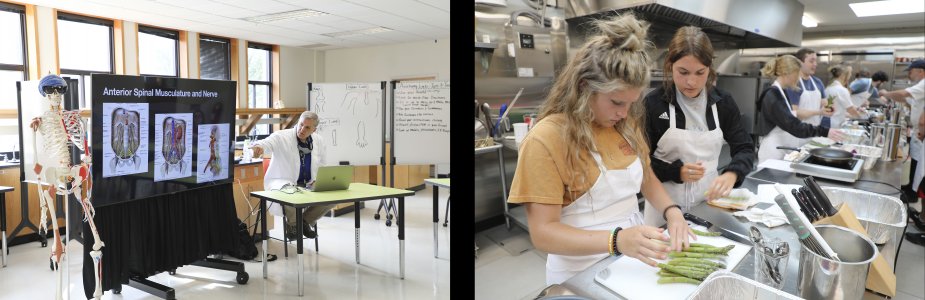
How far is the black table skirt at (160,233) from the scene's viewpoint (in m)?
3.17

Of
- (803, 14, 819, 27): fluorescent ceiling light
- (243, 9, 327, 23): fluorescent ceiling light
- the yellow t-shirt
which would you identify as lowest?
the yellow t-shirt

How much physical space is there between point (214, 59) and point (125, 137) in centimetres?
169

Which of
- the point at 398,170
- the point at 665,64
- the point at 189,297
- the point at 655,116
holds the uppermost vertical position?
the point at 665,64

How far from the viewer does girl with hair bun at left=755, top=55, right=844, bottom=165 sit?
1188 millimetres

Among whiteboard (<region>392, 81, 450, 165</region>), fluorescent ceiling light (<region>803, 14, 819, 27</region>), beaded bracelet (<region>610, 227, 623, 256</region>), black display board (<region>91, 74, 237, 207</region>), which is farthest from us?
whiteboard (<region>392, 81, 450, 165</region>)

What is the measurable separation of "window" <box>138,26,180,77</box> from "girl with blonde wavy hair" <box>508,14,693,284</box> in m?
4.31

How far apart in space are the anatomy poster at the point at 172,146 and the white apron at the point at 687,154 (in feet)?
10.6

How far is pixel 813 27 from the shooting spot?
1.12 metres

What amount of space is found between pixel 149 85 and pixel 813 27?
344 centimetres

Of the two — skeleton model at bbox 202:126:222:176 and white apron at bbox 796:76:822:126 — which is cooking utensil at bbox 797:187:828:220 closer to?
white apron at bbox 796:76:822:126

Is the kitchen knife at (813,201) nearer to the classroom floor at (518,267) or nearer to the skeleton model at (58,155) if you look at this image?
the classroom floor at (518,267)

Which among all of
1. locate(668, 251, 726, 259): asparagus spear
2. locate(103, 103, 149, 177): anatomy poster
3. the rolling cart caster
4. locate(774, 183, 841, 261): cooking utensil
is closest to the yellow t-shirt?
Answer: locate(668, 251, 726, 259): asparagus spear

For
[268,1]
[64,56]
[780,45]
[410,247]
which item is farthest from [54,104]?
[780,45]

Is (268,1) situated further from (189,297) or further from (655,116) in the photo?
(655,116)
